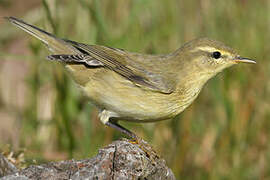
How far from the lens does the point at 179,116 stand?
5.12m

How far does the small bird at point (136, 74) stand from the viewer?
3879 mm

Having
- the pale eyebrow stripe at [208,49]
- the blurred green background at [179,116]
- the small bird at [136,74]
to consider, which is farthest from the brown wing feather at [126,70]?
the blurred green background at [179,116]

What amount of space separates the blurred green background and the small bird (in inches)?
22.4

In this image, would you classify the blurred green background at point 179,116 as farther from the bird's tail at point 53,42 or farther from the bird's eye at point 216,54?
the bird's eye at point 216,54

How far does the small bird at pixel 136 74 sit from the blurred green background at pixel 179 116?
570 millimetres

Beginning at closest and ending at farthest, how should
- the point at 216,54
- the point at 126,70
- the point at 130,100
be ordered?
the point at 130,100 < the point at 126,70 < the point at 216,54

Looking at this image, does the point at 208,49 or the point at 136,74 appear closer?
the point at 136,74

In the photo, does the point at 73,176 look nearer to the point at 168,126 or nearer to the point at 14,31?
the point at 168,126

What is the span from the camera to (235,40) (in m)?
5.76

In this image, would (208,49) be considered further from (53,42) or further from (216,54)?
(53,42)

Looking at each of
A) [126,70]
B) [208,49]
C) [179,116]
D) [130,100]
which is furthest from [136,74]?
[179,116]

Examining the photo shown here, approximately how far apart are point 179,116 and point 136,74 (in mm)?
1189

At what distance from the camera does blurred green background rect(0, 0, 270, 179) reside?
4.93m

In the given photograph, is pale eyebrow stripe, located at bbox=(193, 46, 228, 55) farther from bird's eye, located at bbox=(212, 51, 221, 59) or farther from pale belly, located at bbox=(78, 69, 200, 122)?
pale belly, located at bbox=(78, 69, 200, 122)
